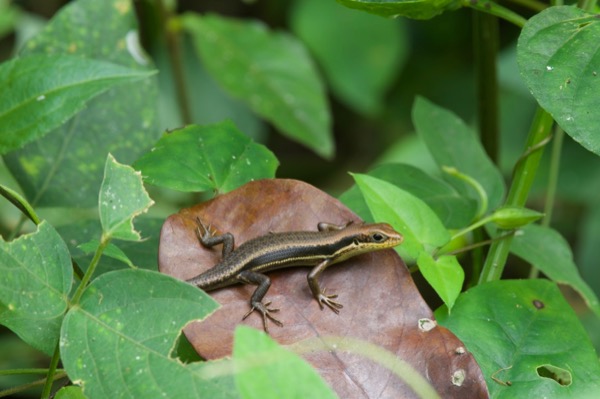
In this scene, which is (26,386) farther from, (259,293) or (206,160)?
(206,160)

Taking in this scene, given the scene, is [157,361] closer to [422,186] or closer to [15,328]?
[15,328]

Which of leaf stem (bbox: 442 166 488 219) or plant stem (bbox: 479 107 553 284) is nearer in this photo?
plant stem (bbox: 479 107 553 284)

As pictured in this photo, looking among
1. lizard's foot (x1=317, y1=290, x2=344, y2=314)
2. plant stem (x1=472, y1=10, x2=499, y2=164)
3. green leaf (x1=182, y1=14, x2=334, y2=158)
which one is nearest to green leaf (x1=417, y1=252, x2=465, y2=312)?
lizard's foot (x1=317, y1=290, x2=344, y2=314)

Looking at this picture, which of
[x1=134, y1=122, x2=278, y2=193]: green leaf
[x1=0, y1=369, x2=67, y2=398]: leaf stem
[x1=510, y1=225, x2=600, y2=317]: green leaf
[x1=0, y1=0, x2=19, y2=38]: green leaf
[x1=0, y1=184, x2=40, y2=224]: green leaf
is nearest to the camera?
[x1=0, y1=369, x2=67, y2=398]: leaf stem

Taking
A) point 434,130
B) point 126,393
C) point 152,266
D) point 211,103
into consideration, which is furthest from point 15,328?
point 211,103

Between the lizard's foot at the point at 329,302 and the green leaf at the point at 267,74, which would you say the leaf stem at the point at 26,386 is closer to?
the lizard's foot at the point at 329,302

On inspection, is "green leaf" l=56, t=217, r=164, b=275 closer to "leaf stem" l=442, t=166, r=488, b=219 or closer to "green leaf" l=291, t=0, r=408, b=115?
"leaf stem" l=442, t=166, r=488, b=219

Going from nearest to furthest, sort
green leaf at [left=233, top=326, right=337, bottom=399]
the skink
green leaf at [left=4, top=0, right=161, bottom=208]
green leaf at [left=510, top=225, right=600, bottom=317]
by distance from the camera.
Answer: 1. green leaf at [left=233, top=326, right=337, bottom=399]
2. the skink
3. green leaf at [left=510, top=225, right=600, bottom=317]
4. green leaf at [left=4, top=0, right=161, bottom=208]

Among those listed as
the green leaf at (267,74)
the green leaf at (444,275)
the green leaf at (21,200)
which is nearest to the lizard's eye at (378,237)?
the green leaf at (444,275)
